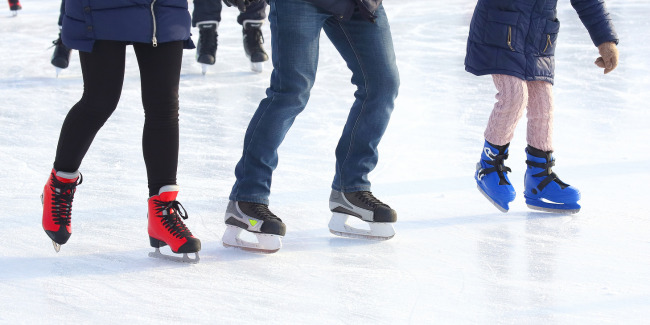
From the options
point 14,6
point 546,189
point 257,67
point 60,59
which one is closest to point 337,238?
point 546,189

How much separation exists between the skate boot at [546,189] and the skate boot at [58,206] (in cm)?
144

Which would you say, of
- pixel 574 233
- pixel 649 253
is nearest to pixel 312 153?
pixel 574 233

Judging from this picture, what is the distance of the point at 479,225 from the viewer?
239 cm

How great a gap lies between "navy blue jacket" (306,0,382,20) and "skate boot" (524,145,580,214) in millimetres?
877

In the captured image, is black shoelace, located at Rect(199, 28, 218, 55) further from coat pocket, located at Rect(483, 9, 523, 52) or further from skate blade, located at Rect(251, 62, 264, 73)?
coat pocket, located at Rect(483, 9, 523, 52)

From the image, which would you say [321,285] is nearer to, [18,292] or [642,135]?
[18,292]

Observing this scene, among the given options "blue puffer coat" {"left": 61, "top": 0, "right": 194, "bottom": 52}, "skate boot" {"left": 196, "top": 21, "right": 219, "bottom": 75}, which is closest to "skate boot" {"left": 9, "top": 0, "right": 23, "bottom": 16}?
"skate boot" {"left": 196, "top": 21, "right": 219, "bottom": 75}

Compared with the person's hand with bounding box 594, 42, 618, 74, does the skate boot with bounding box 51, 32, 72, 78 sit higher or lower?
lower

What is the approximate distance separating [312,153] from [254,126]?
109cm

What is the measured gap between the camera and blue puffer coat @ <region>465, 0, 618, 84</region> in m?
2.43

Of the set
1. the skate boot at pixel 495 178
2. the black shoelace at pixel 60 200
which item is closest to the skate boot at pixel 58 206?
the black shoelace at pixel 60 200

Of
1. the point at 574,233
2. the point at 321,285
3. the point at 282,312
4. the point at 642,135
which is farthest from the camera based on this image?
the point at 642,135

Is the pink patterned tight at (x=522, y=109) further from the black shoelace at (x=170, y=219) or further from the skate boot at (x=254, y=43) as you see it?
the skate boot at (x=254, y=43)

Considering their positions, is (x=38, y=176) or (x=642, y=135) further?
(x=642, y=135)
